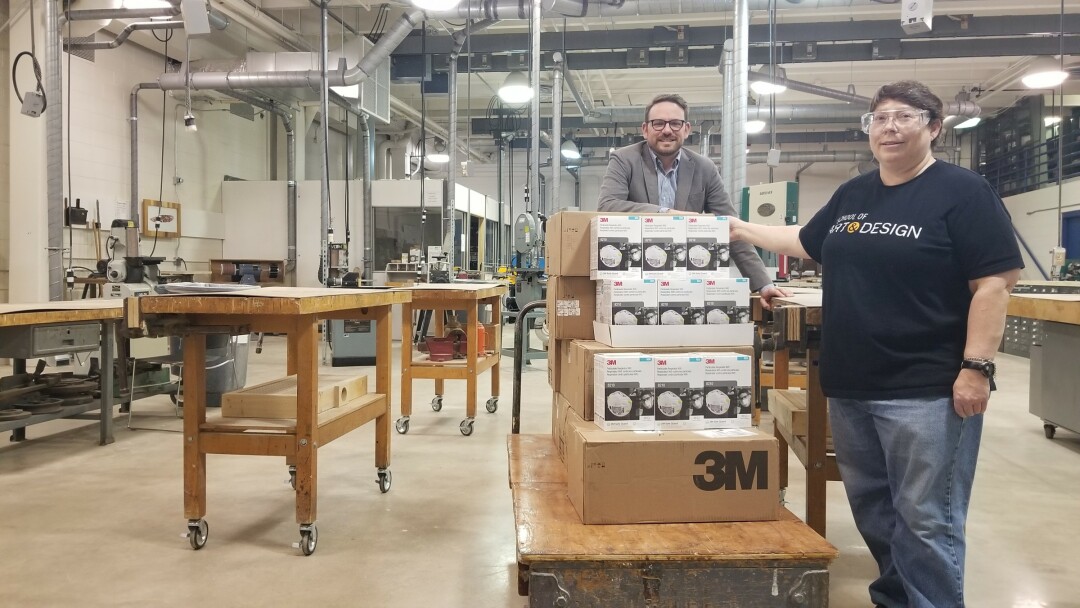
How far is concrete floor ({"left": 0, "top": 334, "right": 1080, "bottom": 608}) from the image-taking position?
80.4 inches

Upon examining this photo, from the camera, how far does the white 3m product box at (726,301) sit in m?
1.82

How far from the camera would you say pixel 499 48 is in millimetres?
7887

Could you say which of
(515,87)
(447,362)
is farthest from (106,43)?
(447,362)

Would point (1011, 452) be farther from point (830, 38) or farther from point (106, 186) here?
point (106, 186)

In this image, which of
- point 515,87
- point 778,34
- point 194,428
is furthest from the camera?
point 778,34

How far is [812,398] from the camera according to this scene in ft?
6.78

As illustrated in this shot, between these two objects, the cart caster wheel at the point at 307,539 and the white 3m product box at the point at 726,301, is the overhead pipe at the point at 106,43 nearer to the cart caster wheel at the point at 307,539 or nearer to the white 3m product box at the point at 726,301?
the cart caster wheel at the point at 307,539

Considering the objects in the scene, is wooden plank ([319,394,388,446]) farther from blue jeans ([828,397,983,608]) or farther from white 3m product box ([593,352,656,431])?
blue jeans ([828,397,983,608])

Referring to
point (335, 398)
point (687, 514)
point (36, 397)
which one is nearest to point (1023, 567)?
point (687, 514)

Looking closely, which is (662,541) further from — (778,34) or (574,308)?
(778,34)

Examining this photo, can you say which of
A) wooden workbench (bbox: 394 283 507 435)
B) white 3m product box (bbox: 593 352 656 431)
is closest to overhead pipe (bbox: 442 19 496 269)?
wooden workbench (bbox: 394 283 507 435)

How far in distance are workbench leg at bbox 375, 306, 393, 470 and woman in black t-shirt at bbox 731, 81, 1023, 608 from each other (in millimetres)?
1887

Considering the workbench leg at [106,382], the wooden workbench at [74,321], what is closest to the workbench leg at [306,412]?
the wooden workbench at [74,321]

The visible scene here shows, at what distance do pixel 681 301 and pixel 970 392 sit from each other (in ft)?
2.24
